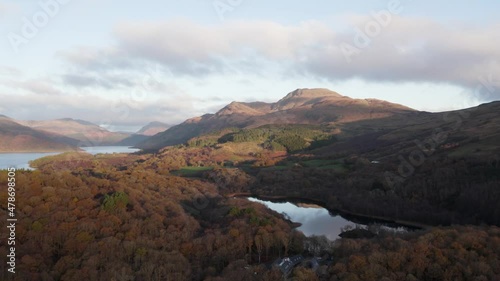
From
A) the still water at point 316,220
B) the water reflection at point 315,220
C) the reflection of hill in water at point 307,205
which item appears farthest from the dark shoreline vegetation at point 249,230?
the water reflection at point 315,220

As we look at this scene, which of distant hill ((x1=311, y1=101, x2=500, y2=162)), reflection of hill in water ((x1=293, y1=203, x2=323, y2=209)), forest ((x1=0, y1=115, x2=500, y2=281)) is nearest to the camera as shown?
forest ((x1=0, y1=115, x2=500, y2=281))

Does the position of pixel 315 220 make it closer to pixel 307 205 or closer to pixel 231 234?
pixel 307 205

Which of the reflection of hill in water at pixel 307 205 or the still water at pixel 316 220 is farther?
the reflection of hill in water at pixel 307 205

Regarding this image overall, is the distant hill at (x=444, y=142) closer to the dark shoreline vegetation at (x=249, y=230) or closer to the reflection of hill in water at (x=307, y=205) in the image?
the dark shoreline vegetation at (x=249, y=230)

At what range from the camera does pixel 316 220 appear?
8906 centimetres

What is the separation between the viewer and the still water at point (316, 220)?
7756 centimetres

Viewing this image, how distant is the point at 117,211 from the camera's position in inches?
2229

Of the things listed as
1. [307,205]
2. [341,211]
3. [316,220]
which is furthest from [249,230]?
[307,205]

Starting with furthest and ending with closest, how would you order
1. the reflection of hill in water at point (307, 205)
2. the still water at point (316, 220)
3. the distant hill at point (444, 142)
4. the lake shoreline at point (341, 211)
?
the distant hill at point (444, 142)
the reflection of hill in water at point (307, 205)
the lake shoreline at point (341, 211)
the still water at point (316, 220)

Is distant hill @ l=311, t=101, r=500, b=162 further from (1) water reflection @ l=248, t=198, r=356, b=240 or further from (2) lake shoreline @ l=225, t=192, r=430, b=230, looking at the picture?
(1) water reflection @ l=248, t=198, r=356, b=240

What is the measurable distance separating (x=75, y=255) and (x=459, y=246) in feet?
148

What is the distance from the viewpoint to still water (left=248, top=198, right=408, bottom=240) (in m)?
77.6

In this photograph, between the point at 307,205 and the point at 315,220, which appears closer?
the point at 315,220

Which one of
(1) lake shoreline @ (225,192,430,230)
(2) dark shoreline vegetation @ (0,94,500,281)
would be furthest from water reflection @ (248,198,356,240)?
(2) dark shoreline vegetation @ (0,94,500,281)
